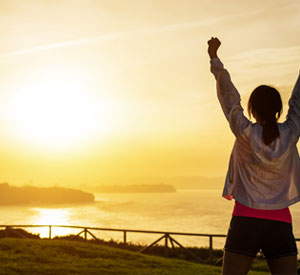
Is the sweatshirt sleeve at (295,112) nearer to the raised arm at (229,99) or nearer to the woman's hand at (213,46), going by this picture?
the raised arm at (229,99)

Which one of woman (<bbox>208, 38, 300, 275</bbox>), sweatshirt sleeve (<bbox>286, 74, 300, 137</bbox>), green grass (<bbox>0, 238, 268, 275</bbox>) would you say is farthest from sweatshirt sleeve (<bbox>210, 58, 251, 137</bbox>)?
green grass (<bbox>0, 238, 268, 275</bbox>)

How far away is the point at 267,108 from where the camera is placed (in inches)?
123

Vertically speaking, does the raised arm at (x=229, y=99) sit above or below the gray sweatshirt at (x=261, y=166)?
above

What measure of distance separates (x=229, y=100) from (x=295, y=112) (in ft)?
1.40

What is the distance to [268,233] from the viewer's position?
3.03m

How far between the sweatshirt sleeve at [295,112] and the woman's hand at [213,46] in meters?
0.57

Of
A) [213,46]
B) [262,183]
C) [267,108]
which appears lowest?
[262,183]

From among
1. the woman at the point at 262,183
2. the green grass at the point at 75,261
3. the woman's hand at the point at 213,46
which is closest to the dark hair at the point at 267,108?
the woman at the point at 262,183

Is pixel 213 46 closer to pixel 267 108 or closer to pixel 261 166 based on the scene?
pixel 267 108

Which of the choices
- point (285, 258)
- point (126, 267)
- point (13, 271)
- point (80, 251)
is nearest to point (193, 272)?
point (126, 267)

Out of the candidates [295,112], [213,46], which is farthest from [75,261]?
[295,112]

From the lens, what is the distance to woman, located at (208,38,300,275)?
301 cm

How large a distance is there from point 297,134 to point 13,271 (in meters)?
9.79

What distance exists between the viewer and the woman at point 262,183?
9.89 ft
